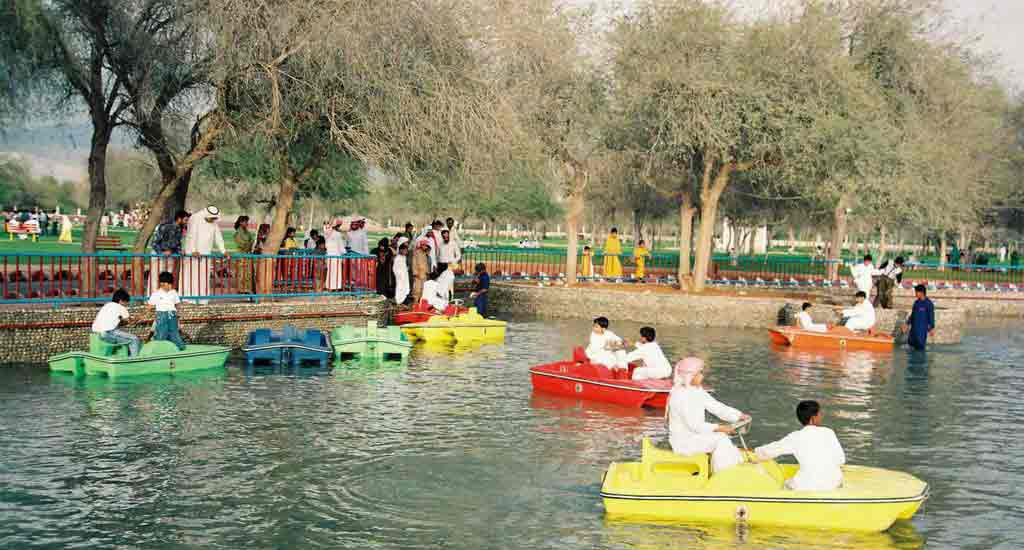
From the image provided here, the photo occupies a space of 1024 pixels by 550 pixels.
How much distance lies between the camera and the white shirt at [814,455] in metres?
10.6

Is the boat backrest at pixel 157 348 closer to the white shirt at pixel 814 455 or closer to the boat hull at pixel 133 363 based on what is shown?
the boat hull at pixel 133 363

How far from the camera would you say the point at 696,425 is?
452 inches

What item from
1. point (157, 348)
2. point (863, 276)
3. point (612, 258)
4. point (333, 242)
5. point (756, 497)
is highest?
point (333, 242)

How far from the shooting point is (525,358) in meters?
23.4

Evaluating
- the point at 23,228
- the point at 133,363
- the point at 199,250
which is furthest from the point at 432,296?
the point at 23,228

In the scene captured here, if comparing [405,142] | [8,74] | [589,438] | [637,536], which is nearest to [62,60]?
[8,74]

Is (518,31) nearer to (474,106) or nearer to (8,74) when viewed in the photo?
(474,106)

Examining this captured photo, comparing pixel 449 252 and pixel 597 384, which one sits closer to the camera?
pixel 597 384

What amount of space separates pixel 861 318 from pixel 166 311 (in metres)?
16.4

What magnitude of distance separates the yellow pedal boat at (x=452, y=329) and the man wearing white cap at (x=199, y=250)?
459cm

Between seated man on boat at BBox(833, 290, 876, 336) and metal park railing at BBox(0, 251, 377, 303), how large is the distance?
11.6 meters

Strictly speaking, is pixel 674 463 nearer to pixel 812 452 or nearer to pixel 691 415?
pixel 691 415

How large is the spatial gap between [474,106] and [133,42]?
754 centimetres

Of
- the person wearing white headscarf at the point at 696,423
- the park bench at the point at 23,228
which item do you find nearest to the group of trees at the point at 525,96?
the person wearing white headscarf at the point at 696,423
